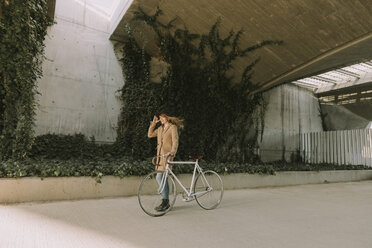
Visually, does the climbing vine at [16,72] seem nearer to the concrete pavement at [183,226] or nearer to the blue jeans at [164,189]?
the concrete pavement at [183,226]

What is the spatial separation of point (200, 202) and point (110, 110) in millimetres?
6526

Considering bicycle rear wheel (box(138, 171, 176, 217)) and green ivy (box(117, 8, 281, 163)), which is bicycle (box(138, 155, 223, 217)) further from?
green ivy (box(117, 8, 281, 163))

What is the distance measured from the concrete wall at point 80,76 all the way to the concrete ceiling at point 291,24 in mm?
1054

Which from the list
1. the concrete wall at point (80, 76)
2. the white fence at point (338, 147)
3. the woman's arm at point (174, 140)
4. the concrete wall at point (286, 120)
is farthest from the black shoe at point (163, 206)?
the white fence at point (338, 147)

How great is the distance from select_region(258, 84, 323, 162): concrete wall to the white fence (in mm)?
831

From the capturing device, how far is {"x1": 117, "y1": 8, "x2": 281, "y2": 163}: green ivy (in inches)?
380

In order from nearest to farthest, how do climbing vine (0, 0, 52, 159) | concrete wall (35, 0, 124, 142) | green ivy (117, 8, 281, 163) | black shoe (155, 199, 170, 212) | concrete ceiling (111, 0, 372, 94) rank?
black shoe (155, 199, 170, 212)
climbing vine (0, 0, 52, 159)
concrete ceiling (111, 0, 372, 94)
concrete wall (35, 0, 124, 142)
green ivy (117, 8, 281, 163)

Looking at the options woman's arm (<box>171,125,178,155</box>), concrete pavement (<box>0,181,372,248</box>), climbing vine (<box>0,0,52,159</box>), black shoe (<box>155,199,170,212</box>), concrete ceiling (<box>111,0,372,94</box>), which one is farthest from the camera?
concrete ceiling (<box>111,0,372,94</box>)

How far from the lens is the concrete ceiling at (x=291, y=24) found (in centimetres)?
745

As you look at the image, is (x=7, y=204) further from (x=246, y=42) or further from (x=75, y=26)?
(x=246, y=42)

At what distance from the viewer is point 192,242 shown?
282cm

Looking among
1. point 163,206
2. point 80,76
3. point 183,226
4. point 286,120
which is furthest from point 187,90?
point 286,120

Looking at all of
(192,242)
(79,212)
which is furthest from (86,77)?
(192,242)

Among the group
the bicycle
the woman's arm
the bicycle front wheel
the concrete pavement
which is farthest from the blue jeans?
the bicycle front wheel
